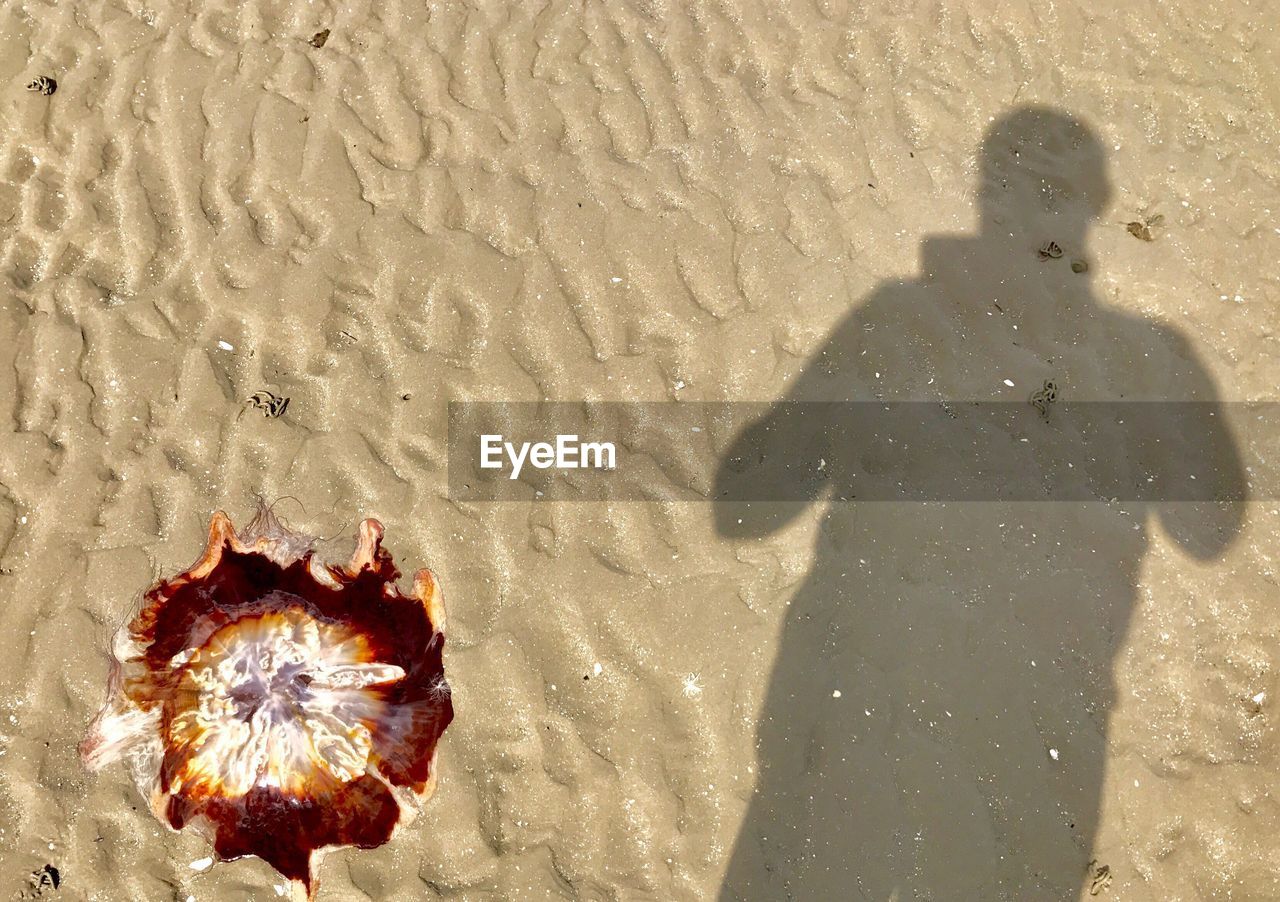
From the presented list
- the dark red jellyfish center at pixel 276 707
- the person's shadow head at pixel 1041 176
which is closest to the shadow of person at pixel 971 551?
the person's shadow head at pixel 1041 176

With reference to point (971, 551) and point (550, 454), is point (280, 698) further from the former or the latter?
point (971, 551)

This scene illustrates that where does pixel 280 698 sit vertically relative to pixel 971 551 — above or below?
below

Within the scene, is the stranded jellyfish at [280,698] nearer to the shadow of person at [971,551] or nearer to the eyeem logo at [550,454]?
the eyeem logo at [550,454]

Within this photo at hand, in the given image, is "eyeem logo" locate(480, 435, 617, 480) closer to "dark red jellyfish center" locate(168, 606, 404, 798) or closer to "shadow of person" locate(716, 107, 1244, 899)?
"shadow of person" locate(716, 107, 1244, 899)

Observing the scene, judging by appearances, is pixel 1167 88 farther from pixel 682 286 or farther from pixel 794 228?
pixel 682 286

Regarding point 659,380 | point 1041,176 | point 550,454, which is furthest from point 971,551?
point 1041,176

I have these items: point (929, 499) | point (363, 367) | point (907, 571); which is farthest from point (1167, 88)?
point (363, 367)
